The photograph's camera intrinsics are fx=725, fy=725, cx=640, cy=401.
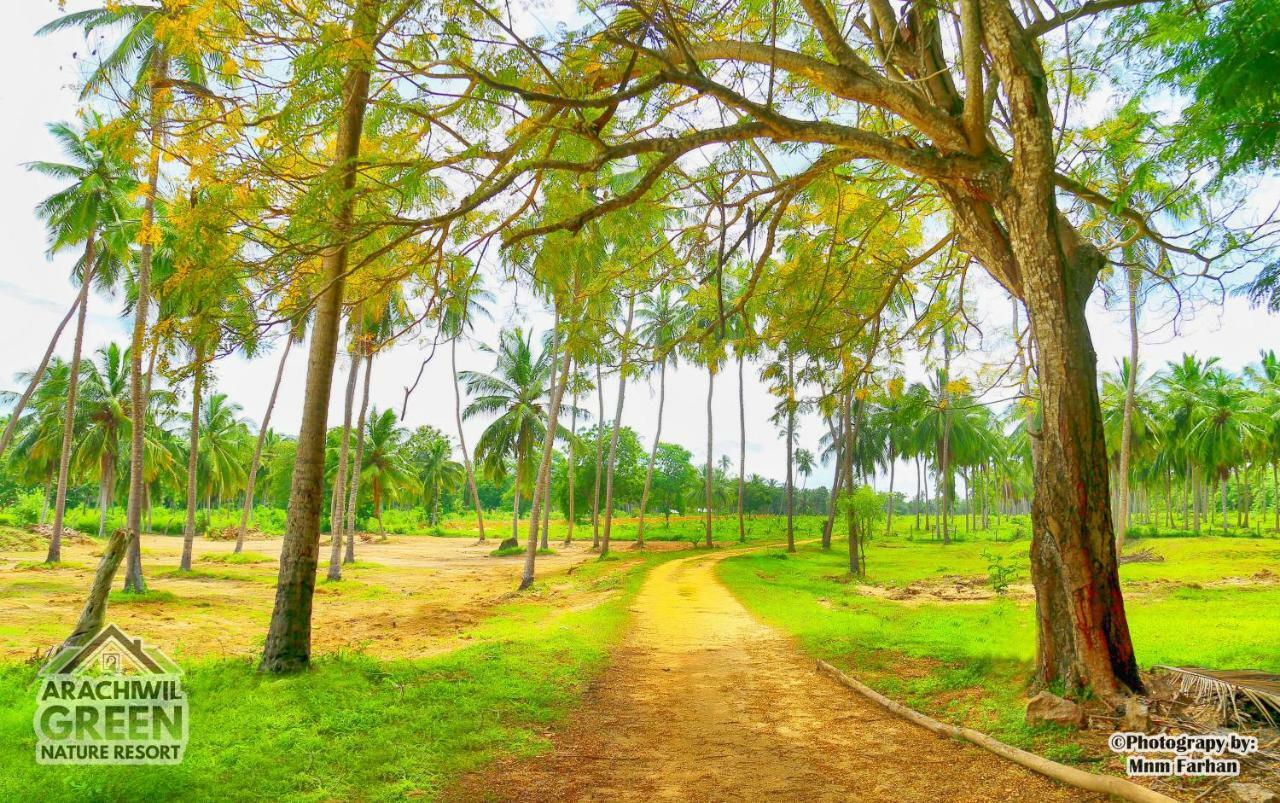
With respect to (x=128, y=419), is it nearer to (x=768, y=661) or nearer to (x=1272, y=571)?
(x=768, y=661)

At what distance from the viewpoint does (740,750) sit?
5.02 meters

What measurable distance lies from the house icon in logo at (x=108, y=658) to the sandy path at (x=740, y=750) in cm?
337

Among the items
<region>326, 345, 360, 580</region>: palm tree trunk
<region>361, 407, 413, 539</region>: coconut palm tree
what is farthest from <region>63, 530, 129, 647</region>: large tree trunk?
<region>361, 407, 413, 539</region>: coconut palm tree

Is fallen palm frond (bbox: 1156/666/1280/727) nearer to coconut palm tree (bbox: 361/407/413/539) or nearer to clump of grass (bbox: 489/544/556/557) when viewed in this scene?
clump of grass (bbox: 489/544/556/557)

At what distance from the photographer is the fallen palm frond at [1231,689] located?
13.8 feet

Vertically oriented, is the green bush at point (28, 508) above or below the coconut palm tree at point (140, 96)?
below

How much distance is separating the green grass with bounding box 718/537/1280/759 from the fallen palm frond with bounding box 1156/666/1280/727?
898 millimetres

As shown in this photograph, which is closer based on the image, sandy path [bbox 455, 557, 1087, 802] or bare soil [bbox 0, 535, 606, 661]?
sandy path [bbox 455, 557, 1087, 802]

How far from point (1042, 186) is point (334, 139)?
22.1 feet

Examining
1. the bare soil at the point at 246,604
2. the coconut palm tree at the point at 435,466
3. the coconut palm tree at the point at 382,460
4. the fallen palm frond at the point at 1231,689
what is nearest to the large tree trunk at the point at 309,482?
the bare soil at the point at 246,604

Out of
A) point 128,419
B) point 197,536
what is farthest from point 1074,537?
point 197,536

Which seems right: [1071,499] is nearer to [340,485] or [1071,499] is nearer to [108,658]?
[108,658]

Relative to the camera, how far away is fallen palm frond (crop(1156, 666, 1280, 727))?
165 inches

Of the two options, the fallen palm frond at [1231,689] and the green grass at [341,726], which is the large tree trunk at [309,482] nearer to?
the green grass at [341,726]
